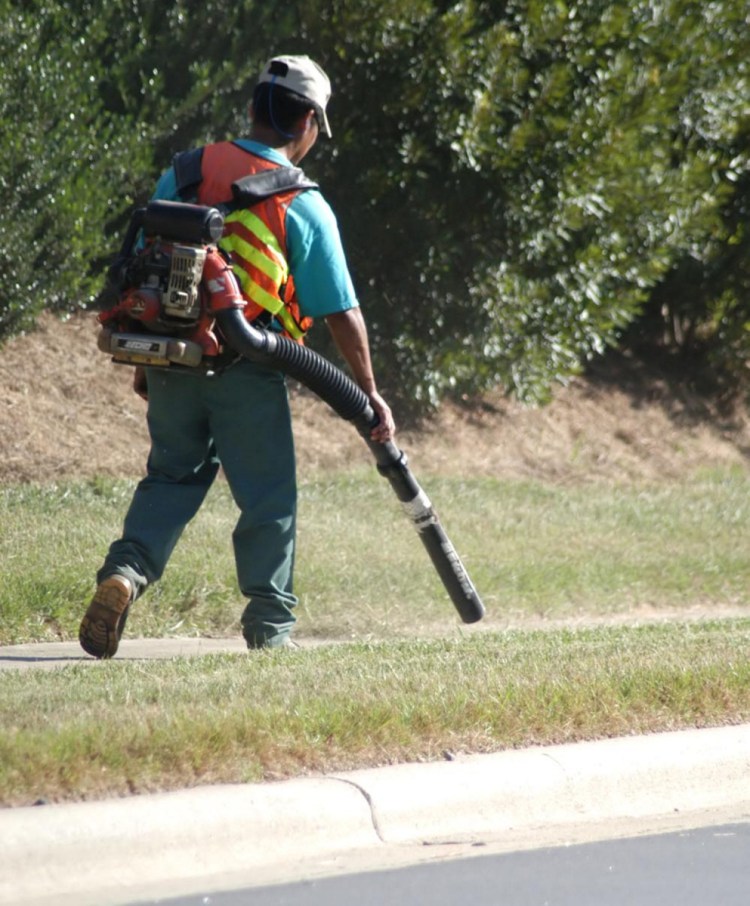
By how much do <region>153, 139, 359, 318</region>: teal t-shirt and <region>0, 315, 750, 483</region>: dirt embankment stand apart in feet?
11.5

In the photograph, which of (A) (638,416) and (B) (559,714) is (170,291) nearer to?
(B) (559,714)

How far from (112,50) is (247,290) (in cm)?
478

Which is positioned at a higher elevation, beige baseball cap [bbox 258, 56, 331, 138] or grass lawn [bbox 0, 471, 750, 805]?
beige baseball cap [bbox 258, 56, 331, 138]

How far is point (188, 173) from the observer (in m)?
5.39

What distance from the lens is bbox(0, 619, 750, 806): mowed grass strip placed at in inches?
157

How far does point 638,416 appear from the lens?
42.7 ft

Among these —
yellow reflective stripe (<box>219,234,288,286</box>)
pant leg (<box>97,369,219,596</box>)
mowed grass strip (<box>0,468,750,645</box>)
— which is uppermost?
yellow reflective stripe (<box>219,234,288,286</box>)

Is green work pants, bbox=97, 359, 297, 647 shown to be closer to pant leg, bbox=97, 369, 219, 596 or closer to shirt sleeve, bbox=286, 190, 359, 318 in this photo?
pant leg, bbox=97, 369, 219, 596

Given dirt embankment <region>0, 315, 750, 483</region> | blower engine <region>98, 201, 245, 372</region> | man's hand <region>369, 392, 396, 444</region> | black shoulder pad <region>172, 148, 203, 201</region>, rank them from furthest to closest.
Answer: dirt embankment <region>0, 315, 750, 483</region>
man's hand <region>369, 392, 396, 444</region>
black shoulder pad <region>172, 148, 203, 201</region>
blower engine <region>98, 201, 245, 372</region>

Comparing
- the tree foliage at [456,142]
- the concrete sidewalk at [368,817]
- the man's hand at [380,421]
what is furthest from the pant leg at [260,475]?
the tree foliage at [456,142]

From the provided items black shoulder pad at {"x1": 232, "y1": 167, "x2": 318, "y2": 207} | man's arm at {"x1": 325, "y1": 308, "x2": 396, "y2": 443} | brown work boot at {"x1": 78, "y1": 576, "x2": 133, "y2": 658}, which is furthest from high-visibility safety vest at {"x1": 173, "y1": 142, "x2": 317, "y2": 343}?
brown work boot at {"x1": 78, "y1": 576, "x2": 133, "y2": 658}

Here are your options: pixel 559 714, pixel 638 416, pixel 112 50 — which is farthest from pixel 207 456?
pixel 638 416

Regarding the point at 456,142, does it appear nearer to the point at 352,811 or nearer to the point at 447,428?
the point at 447,428

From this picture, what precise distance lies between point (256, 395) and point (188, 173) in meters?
0.84
